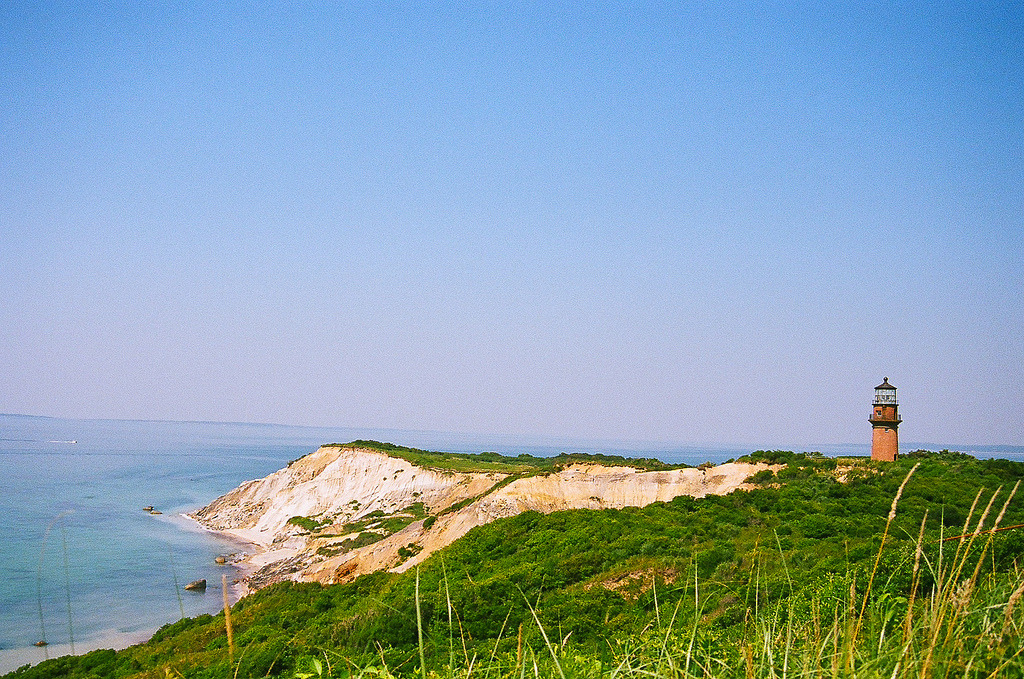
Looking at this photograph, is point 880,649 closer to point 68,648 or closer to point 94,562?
point 68,648

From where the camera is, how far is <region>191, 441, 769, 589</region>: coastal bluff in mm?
32219

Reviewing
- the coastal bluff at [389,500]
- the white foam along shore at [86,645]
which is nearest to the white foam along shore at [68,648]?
the white foam along shore at [86,645]

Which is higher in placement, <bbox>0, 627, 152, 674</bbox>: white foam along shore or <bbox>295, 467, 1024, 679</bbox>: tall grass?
<bbox>295, 467, 1024, 679</bbox>: tall grass

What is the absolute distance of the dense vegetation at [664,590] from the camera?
448 cm

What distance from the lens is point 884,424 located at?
3522 cm

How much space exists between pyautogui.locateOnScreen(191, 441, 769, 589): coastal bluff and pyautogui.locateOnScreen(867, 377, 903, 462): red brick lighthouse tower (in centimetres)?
787

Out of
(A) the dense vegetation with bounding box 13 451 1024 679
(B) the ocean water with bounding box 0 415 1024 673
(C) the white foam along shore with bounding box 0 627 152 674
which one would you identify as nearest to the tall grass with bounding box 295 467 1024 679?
(A) the dense vegetation with bounding box 13 451 1024 679

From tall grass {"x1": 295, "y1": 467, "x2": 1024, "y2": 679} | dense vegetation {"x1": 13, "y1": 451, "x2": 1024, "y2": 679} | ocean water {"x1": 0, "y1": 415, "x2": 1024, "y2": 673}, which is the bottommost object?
ocean water {"x1": 0, "y1": 415, "x2": 1024, "y2": 673}

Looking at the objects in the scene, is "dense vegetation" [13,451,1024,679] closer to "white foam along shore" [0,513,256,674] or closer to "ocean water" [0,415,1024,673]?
"ocean water" [0,415,1024,673]

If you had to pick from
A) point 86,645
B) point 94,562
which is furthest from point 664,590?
point 94,562

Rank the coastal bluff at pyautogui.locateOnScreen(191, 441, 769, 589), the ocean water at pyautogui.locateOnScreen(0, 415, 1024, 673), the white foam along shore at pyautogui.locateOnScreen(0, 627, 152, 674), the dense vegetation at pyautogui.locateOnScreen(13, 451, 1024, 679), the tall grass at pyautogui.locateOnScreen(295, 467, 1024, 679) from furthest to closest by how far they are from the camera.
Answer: the coastal bluff at pyautogui.locateOnScreen(191, 441, 769, 589) → the ocean water at pyautogui.locateOnScreen(0, 415, 1024, 673) → the white foam along shore at pyautogui.locateOnScreen(0, 627, 152, 674) → the dense vegetation at pyautogui.locateOnScreen(13, 451, 1024, 679) → the tall grass at pyautogui.locateOnScreen(295, 467, 1024, 679)

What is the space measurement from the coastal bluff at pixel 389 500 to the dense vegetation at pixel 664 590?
5.29 metres

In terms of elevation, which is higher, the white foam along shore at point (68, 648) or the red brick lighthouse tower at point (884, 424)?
the red brick lighthouse tower at point (884, 424)

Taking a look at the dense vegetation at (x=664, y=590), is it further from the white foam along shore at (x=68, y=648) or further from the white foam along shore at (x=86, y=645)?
the white foam along shore at (x=68, y=648)
